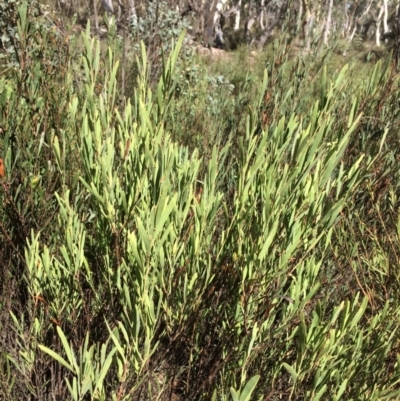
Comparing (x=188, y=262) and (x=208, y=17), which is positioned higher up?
(x=208, y=17)

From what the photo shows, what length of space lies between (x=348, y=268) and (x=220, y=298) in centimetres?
68

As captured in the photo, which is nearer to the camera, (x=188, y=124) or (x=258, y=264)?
(x=258, y=264)

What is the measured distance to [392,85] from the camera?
6.15ft

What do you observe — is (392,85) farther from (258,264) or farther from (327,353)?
(327,353)

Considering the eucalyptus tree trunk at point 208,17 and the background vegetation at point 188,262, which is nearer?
the background vegetation at point 188,262

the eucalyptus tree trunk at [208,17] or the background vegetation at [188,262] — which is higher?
the eucalyptus tree trunk at [208,17]

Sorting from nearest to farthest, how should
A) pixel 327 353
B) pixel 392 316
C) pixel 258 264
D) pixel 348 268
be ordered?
pixel 327 353 < pixel 258 264 < pixel 392 316 < pixel 348 268

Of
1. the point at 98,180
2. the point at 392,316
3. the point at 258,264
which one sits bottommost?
the point at 392,316

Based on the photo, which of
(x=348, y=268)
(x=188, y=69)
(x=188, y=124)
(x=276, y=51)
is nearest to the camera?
(x=348, y=268)

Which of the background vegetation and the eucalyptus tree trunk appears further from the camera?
the eucalyptus tree trunk

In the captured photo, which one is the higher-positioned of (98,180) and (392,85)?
(392,85)

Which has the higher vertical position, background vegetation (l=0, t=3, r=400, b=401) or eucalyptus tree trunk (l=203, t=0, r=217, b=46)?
eucalyptus tree trunk (l=203, t=0, r=217, b=46)

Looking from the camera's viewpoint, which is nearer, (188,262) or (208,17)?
(188,262)

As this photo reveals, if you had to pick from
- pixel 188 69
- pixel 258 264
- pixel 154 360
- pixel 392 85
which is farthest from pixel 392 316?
pixel 188 69
